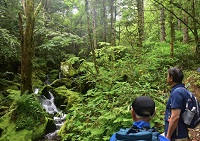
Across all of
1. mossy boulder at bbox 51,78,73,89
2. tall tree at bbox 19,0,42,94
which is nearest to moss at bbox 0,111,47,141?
tall tree at bbox 19,0,42,94

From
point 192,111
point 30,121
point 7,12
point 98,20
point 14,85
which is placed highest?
point 98,20

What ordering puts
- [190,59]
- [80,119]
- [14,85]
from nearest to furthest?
[80,119], [190,59], [14,85]

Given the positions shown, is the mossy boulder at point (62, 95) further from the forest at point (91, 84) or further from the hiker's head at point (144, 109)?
the hiker's head at point (144, 109)

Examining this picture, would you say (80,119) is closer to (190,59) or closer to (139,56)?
(139,56)

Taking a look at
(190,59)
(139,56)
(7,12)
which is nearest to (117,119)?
(139,56)

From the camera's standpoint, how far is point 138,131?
2264 millimetres

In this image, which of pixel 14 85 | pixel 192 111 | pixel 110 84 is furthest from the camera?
pixel 14 85

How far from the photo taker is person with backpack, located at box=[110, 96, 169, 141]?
2135 mm

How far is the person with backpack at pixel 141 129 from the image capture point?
7.00 ft

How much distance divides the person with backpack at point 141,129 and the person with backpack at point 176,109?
3.71 feet

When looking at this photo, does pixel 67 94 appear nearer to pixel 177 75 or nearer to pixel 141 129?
pixel 177 75

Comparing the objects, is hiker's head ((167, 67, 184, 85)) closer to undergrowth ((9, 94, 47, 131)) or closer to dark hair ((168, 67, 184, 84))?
dark hair ((168, 67, 184, 84))

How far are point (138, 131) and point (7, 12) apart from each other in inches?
537

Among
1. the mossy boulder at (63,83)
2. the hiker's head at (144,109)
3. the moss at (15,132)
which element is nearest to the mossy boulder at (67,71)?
the mossy boulder at (63,83)
